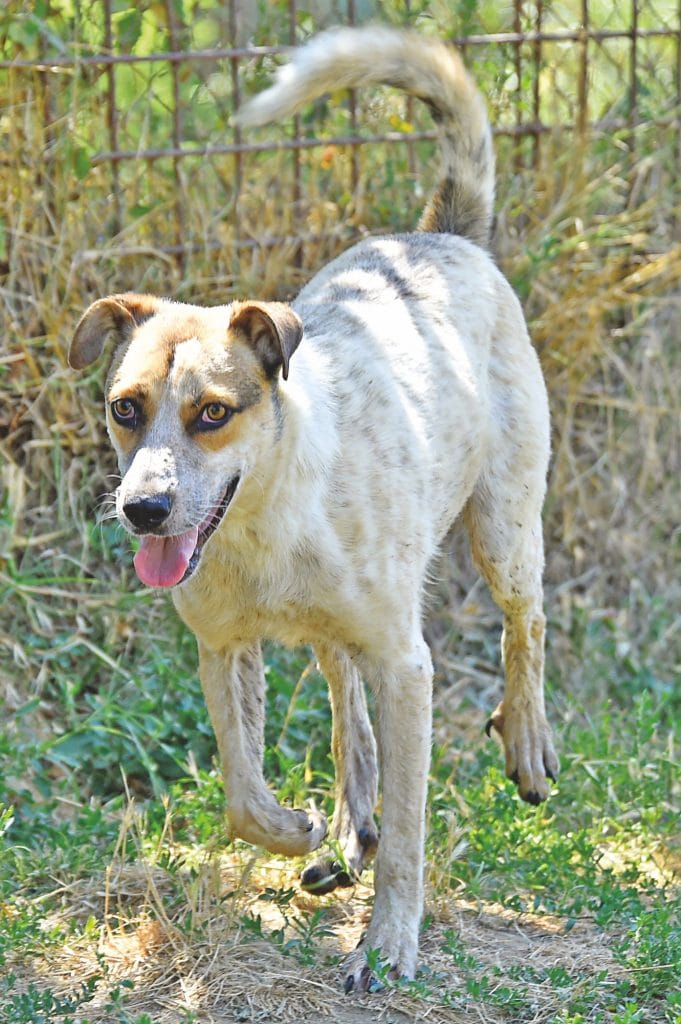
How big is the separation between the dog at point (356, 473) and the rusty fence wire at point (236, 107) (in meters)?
1.26

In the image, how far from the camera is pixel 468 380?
15.3 ft

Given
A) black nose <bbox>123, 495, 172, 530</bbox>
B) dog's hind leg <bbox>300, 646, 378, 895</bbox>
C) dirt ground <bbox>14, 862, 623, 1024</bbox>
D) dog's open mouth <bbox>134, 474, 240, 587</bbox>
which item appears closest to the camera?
black nose <bbox>123, 495, 172, 530</bbox>

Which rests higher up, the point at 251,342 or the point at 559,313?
the point at 251,342

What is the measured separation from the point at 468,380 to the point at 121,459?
4.43ft

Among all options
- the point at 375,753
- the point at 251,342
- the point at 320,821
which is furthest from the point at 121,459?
the point at 375,753

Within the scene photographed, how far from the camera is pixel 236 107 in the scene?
618 cm

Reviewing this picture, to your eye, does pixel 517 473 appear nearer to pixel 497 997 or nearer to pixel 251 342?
pixel 251 342

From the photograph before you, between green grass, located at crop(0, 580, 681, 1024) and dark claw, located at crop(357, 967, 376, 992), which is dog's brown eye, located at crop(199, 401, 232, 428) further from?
dark claw, located at crop(357, 967, 376, 992)

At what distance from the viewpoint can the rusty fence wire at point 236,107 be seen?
5902 millimetres

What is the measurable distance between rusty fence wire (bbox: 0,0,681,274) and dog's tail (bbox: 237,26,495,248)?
3.92 ft

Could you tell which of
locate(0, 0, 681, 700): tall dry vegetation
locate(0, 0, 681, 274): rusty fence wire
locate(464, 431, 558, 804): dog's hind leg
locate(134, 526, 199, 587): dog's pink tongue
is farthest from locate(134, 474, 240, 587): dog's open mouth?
locate(0, 0, 681, 274): rusty fence wire

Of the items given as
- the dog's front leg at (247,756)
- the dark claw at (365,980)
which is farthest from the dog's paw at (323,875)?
the dark claw at (365,980)

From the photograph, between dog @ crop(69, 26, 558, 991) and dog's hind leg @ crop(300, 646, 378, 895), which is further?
dog's hind leg @ crop(300, 646, 378, 895)

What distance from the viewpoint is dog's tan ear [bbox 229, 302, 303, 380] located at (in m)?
3.68
